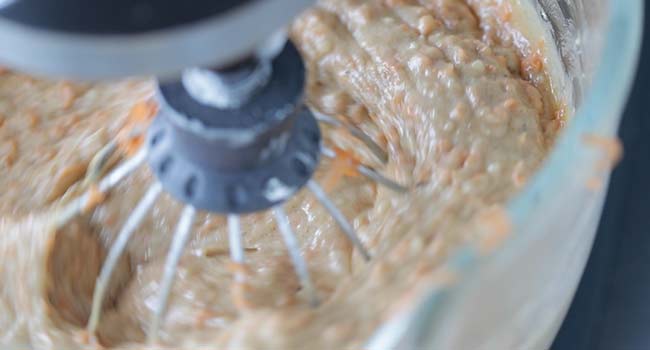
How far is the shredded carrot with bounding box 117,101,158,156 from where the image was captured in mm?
625

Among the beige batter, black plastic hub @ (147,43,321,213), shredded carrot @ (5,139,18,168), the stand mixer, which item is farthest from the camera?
shredded carrot @ (5,139,18,168)

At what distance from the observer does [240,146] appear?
44cm

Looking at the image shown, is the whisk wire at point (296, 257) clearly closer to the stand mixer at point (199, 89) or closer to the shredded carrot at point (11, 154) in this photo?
the stand mixer at point (199, 89)

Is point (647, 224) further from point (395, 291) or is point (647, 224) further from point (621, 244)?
point (395, 291)

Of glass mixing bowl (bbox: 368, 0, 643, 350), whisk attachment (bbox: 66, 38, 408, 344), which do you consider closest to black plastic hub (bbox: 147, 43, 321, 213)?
whisk attachment (bbox: 66, 38, 408, 344)

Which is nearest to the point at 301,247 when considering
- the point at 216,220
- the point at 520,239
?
the point at 216,220

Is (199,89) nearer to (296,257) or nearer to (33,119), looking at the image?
(296,257)

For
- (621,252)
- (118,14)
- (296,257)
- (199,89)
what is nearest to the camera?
(118,14)

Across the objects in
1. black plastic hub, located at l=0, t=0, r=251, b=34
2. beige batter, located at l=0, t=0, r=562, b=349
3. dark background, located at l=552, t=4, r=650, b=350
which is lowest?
dark background, located at l=552, t=4, r=650, b=350

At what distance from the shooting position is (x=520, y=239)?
406 millimetres

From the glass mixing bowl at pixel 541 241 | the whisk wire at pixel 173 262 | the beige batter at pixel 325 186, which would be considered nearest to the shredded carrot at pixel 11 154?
the beige batter at pixel 325 186

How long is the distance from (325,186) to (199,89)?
22 centimetres

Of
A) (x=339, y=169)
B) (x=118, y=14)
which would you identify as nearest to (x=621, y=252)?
(x=339, y=169)

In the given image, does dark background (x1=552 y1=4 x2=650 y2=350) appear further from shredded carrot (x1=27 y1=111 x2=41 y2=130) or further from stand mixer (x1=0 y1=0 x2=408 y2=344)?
shredded carrot (x1=27 y1=111 x2=41 y2=130)
